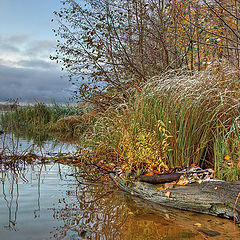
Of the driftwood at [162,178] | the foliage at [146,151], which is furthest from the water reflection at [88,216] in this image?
the foliage at [146,151]

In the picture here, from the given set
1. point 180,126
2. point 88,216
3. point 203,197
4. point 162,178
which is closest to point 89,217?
point 88,216

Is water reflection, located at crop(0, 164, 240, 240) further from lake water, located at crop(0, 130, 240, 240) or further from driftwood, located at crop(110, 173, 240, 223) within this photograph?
driftwood, located at crop(110, 173, 240, 223)

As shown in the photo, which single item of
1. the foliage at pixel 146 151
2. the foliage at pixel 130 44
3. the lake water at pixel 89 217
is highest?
the foliage at pixel 130 44

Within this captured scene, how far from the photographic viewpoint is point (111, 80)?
7.79 metres

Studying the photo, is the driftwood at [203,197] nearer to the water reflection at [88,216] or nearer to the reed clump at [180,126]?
the water reflection at [88,216]

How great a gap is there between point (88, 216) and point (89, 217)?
0.03 metres

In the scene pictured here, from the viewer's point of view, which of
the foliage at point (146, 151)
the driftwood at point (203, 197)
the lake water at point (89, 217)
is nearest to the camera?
the lake water at point (89, 217)

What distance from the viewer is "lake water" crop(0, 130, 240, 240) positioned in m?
2.69

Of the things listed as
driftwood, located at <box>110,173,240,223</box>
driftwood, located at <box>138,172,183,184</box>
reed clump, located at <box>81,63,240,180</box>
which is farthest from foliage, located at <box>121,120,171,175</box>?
driftwood, located at <box>110,173,240,223</box>

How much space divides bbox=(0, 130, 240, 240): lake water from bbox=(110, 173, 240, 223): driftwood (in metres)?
0.10

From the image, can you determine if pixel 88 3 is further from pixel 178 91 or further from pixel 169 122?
pixel 169 122

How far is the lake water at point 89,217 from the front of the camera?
2.69 metres

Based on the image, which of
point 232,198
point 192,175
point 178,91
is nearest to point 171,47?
point 178,91

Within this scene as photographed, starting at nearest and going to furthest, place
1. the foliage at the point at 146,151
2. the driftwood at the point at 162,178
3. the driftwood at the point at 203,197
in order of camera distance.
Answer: the driftwood at the point at 203,197, the driftwood at the point at 162,178, the foliage at the point at 146,151
